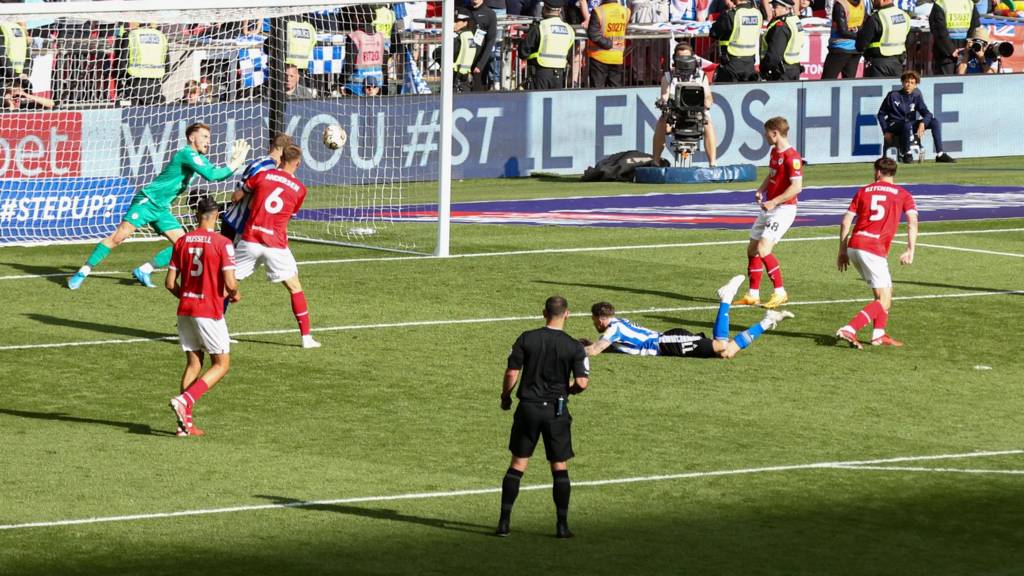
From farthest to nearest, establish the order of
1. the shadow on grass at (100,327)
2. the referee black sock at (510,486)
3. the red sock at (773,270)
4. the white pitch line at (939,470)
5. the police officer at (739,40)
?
the police officer at (739,40) < the red sock at (773,270) < the shadow on grass at (100,327) < the white pitch line at (939,470) < the referee black sock at (510,486)

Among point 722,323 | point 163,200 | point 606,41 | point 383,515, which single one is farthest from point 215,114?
point 383,515

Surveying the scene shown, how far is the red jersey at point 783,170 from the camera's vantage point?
1934 cm

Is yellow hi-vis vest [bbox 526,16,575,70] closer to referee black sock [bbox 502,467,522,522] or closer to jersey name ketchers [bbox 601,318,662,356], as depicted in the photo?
jersey name ketchers [bbox 601,318,662,356]

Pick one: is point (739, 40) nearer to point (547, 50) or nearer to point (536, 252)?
point (547, 50)

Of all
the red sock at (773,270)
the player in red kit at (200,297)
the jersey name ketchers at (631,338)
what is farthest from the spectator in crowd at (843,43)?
the player in red kit at (200,297)

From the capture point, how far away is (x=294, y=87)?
91.5 ft

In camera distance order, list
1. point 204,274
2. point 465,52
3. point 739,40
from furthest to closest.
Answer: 1. point 739,40
2. point 465,52
3. point 204,274

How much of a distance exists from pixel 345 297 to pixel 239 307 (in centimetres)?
131

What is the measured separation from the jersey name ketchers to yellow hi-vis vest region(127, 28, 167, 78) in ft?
39.8

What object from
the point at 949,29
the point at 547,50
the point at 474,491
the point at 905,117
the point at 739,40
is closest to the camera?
the point at 474,491

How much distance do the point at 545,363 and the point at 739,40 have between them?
2587 centimetres

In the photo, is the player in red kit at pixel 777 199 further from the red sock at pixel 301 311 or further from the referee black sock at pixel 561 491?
the referee black sock at pixel 561 491

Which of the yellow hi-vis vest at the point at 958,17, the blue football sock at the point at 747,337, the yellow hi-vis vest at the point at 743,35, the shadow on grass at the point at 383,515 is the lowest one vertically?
the shadow on grass at the point at 383,515

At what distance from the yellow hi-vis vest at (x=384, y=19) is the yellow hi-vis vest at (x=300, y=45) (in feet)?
7.63
